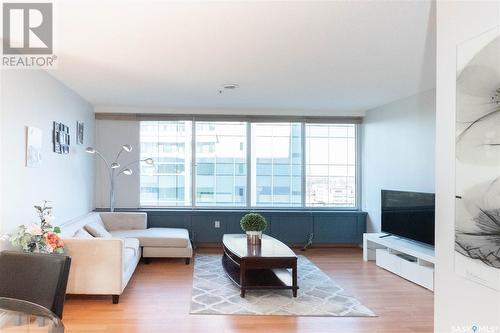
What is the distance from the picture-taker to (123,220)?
5.49m

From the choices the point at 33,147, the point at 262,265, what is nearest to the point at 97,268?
the point at 33,147

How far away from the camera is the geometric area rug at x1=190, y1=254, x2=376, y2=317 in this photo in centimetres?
337

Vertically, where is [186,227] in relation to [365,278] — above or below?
above

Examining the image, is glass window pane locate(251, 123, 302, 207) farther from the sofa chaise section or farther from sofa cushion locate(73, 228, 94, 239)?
sofa cushion locate(73, 228, 94, 239)

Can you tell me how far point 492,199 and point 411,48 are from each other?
2087 mm

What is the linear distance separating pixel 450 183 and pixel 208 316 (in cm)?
247

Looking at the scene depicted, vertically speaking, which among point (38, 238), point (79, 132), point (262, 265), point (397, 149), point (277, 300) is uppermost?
point (79, 132)

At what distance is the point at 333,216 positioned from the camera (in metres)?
6.18

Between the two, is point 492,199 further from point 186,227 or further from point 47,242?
point 186,227

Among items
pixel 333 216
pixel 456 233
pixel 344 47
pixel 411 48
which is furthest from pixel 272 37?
pixel 333 216

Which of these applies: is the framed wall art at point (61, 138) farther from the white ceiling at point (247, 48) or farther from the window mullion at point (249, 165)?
the window mullion at point (249, 165)

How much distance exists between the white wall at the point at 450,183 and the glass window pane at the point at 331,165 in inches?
184

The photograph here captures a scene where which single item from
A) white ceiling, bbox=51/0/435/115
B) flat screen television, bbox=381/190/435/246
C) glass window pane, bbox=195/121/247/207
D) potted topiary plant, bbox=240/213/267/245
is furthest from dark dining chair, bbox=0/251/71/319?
glass window pane, bbox=195/121/247/207

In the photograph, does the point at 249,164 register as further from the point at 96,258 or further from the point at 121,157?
the point at 96,258
